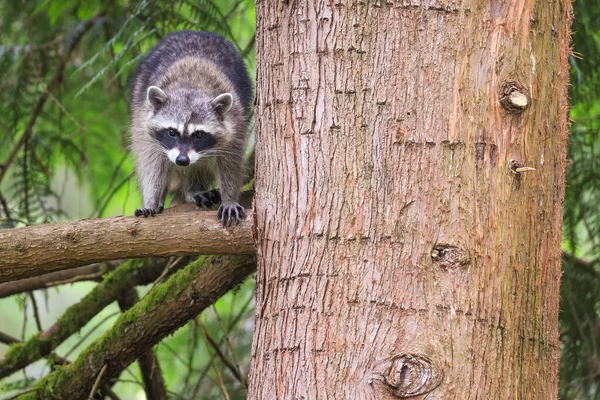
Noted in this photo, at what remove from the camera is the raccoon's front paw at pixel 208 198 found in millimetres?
4660

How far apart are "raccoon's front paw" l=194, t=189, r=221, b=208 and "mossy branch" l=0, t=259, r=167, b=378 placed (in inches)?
15.2

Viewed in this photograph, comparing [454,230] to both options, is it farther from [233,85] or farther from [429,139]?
→ [233,85]

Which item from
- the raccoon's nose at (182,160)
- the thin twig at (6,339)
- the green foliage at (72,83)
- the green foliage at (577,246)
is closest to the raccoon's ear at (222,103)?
the green foliage at (72,83)

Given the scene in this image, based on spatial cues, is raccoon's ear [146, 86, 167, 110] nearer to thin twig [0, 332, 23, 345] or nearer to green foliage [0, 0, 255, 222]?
green foliage [0, 0, 255, 222]

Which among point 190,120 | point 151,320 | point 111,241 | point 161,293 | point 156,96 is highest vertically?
point 156,96

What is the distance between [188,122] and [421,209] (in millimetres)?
2835

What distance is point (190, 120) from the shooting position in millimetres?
4840

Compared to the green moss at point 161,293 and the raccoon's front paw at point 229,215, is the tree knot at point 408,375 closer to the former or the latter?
the raccoon's front paw at point 229,215

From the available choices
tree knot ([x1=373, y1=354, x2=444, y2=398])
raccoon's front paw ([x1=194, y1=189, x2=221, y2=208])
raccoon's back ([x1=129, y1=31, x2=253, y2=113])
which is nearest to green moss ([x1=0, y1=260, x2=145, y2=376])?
raccoon's front paw ([x1=194, y1=189, x2=221, y2=208])

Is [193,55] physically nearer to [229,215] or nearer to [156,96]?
[156,96]

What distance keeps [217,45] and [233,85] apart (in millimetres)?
293

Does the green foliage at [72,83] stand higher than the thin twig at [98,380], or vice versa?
the green foliage at [72,83]

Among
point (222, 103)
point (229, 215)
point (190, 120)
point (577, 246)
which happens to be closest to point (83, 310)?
point (190, 120)

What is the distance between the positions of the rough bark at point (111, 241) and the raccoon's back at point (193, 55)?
2190 millimetres
